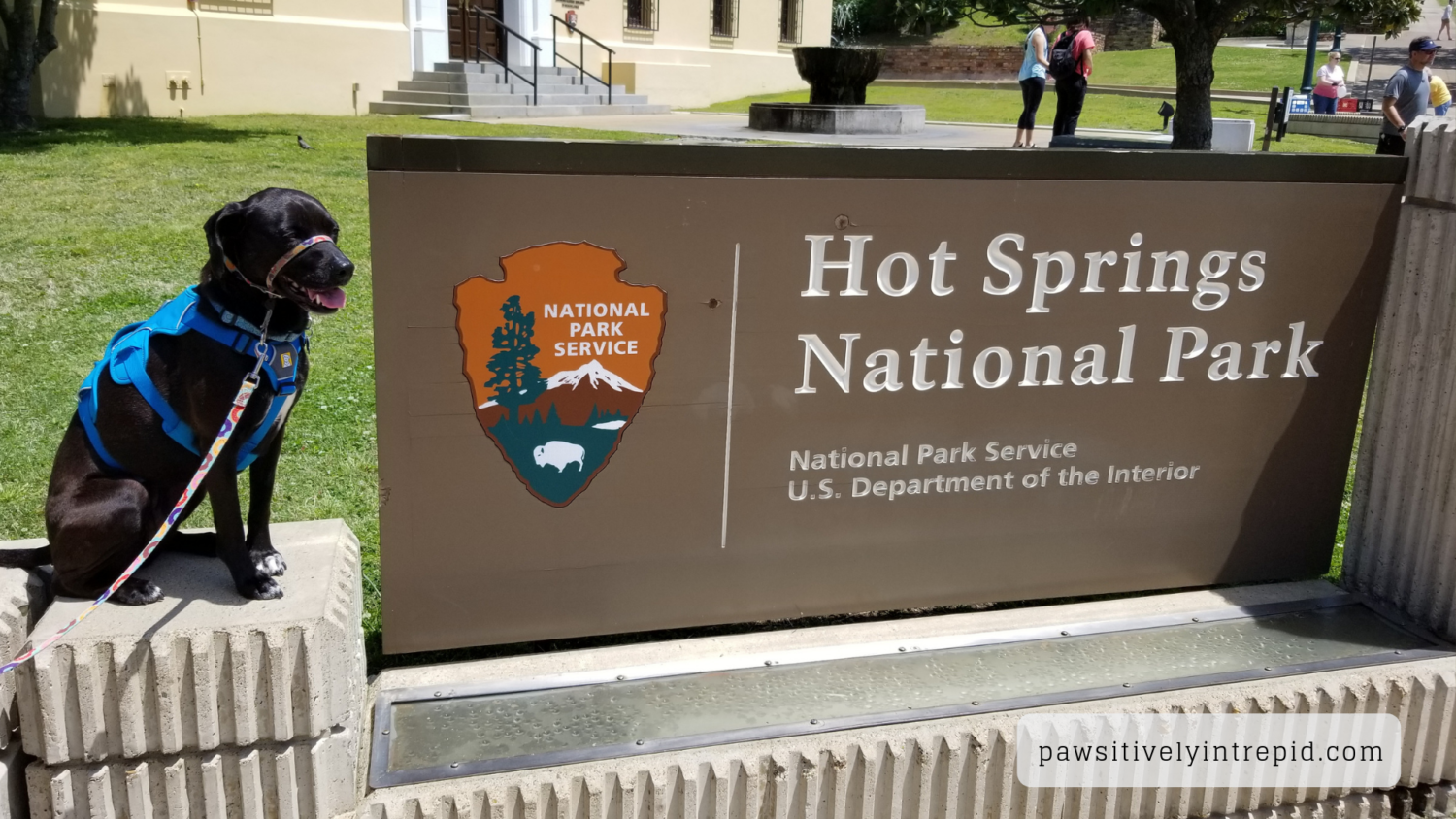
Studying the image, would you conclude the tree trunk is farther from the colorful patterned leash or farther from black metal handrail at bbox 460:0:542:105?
the colorful patterned leash

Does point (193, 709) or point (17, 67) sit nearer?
point (193, 709)

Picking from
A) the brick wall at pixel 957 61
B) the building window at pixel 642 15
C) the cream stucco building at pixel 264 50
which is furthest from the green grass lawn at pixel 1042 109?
the brick wall at pixel 957 61

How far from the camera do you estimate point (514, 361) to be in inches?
118

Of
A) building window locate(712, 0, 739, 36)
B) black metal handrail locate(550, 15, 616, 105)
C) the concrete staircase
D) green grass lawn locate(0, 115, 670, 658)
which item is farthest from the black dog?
building window locate(712, 0, 739, 36)

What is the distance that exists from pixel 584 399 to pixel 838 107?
17352mm

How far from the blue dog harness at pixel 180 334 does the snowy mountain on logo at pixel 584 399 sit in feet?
1.68

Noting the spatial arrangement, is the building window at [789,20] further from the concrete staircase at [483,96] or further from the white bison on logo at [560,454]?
the white bison on logo at [560,454]

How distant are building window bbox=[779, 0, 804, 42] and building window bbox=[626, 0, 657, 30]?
21.8ft

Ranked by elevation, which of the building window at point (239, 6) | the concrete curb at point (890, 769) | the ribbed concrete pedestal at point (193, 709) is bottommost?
the concrete curb at point (890, 769)

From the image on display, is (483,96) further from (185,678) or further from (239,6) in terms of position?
(185,678)

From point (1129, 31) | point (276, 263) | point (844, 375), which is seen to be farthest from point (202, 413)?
point (1129, 31)

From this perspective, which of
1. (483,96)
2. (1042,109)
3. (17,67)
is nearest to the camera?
(17,67)

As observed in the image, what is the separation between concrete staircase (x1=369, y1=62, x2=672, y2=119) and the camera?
1995cm

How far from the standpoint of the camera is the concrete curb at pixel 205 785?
254 centimetres
